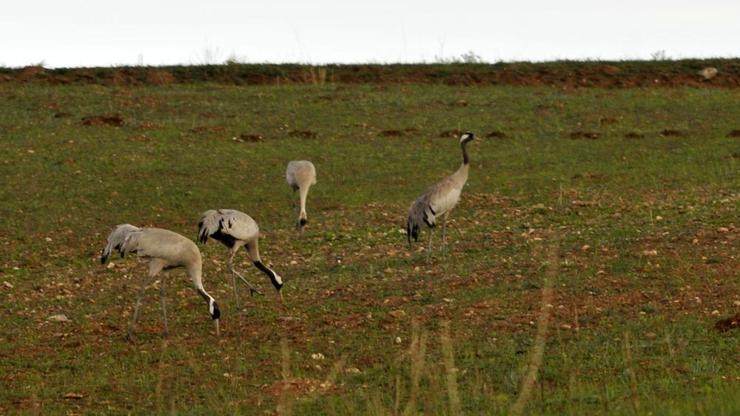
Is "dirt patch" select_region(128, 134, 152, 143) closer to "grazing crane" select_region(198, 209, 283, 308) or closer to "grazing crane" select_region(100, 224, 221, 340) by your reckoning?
"grazing crane" select_region(198, 209, 283, 308)

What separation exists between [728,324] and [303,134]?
59.8ft

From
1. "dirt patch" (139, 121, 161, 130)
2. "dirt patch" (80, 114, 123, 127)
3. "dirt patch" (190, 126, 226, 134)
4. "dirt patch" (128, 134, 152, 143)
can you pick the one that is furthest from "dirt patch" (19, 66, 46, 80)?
"dirt patch" (128, 134, 152, 143)

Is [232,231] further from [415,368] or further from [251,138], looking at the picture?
[251,138]

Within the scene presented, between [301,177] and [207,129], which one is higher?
[301,177]

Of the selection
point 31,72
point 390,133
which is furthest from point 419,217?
point 31,72

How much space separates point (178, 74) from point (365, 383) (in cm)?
2886

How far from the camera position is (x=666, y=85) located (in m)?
38.7

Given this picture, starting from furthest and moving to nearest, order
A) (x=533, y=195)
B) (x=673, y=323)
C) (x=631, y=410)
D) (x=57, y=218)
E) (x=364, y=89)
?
(x=364, y=89) < (x=533, y=195) < (x=57, y=218) < (x=673, y=323) < (x=631, y=410)

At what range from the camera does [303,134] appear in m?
30.7

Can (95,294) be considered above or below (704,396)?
below

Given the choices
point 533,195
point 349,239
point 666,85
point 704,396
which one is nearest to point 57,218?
point 349,239

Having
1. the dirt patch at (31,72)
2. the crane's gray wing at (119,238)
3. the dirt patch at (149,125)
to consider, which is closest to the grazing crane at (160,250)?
the crane's gray wing at (119,238)

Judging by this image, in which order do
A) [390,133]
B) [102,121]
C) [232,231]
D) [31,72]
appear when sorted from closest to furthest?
[232,231] < [390,133] < [102,121] < [31,72]

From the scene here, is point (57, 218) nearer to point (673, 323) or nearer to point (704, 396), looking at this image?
point (673, 323)
